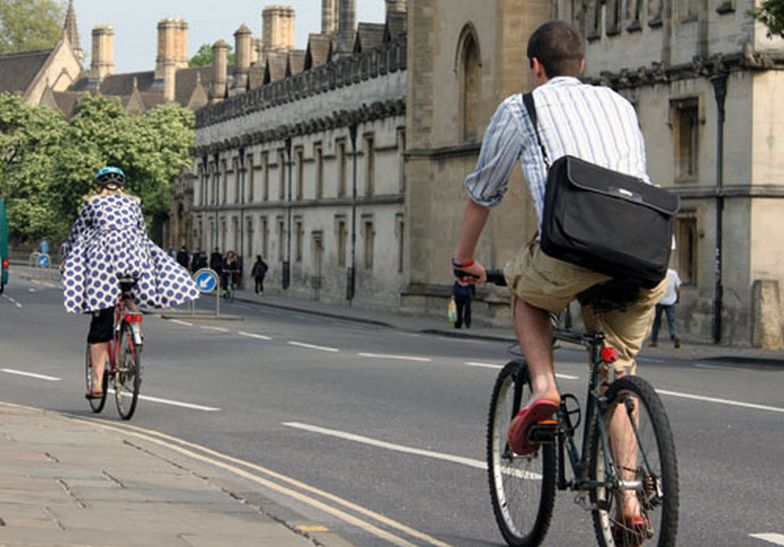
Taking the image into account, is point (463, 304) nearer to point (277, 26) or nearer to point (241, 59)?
point (241, 59)

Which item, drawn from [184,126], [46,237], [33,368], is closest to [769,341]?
[33,368]

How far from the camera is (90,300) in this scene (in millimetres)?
14391

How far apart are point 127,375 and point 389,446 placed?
111 inches

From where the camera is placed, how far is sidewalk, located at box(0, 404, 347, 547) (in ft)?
25.3

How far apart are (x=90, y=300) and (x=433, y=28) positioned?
137 feet

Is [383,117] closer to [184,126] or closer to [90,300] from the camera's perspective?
[90,300]

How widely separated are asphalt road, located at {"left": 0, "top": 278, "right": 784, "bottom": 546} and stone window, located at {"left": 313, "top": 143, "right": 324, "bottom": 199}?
43.5 m

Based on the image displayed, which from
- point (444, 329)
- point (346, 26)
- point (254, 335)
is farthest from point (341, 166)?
point (254, 335)

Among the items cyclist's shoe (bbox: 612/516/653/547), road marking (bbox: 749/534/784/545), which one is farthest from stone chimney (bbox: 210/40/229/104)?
cyclist's shoe (bbox: 612/516/653/547)

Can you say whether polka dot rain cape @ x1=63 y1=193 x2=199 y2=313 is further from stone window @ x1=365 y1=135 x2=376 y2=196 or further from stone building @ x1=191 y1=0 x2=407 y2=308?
stone window @ x1=365 y1=135 x2=376 y2=196

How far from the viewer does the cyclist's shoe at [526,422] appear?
23.6ft

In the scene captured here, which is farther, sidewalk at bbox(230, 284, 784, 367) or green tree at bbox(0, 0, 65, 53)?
green tree at bbox(0, 0, 65, 53)

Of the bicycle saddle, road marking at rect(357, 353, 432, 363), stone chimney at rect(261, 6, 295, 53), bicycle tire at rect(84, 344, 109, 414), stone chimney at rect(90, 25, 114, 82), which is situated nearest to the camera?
the bicycle saddle

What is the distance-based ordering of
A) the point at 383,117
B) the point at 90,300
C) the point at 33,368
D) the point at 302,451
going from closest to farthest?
the point at 302,451 → the point at 90,300 → the point at 33,368 → the point at 383,117
